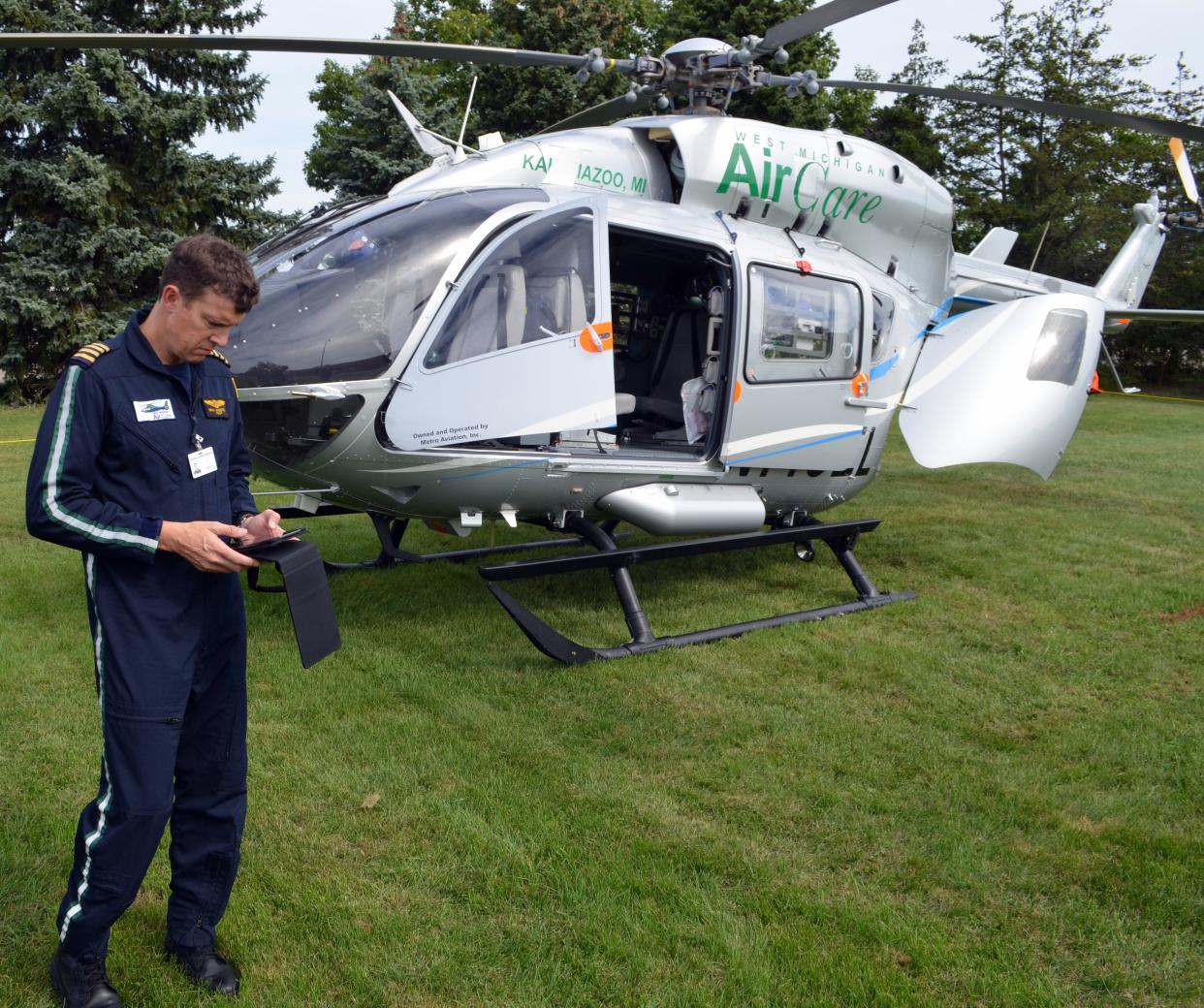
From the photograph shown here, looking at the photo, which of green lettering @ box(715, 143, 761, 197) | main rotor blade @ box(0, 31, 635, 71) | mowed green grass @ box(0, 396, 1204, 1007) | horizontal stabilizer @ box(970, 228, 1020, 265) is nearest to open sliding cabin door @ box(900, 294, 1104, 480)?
mowed green grass @ box(0, 396, 1204, 1007)

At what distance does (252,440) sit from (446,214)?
141 cm

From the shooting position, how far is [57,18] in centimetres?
1595

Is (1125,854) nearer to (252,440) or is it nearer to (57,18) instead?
(252,440)

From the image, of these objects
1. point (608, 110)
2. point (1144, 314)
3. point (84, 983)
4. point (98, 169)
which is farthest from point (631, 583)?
point (98, 169)

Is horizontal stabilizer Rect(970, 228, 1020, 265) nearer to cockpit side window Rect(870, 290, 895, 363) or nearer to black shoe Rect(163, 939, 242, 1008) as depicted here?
cockpit side window Rect(870, 290, 895, 363)

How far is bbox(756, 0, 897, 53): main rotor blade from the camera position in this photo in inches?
187

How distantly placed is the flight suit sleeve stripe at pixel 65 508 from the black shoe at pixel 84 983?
104 cm

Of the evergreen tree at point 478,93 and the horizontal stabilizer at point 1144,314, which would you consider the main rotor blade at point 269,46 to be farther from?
the evergreen tree at point 478,93

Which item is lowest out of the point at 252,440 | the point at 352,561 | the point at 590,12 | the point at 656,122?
the point at 352,561

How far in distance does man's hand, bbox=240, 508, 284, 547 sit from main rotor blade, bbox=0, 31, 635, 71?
111 inches

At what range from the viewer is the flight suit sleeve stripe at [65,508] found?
2045 mm

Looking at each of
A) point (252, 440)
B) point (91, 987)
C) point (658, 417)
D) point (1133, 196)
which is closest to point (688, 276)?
point (658, 417)

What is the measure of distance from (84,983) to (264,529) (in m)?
1.16

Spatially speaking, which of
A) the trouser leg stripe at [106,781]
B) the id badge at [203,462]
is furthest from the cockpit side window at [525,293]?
the trouser leg stripe at [106,781]
